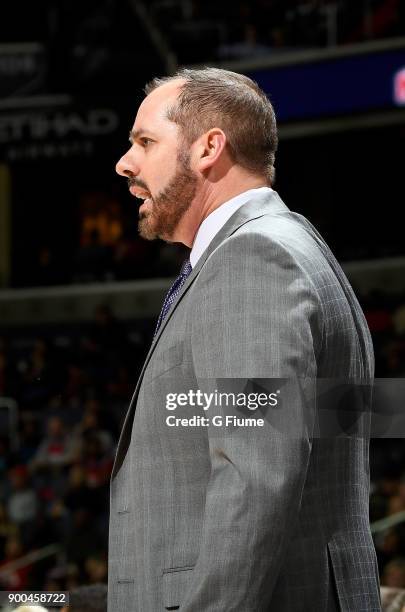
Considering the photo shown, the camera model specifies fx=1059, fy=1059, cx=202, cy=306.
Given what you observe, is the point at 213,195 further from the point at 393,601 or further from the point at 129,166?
the point at 393,601

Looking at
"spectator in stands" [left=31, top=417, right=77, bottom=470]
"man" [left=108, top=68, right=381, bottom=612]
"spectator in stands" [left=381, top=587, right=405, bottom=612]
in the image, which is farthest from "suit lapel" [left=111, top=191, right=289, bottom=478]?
"spectator in stands" [left=31, top=417, right=77, bottom=470]

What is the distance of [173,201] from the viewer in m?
1.13

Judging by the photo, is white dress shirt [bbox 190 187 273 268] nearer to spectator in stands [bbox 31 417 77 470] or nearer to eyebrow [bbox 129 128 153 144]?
eyebrow [bbox 129 128 153 144]

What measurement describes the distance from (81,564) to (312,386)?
4.27m

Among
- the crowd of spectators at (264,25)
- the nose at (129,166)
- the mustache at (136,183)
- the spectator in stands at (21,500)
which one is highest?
the crowd of spectators at (264,25)

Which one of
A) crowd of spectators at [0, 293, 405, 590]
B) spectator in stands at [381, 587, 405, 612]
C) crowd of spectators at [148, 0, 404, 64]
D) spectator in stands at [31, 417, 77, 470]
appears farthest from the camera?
crowd of spectators at [148, 0, 404, 64]

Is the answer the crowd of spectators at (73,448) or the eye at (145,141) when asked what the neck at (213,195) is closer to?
the eye at (145,141)

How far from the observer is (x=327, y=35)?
274 inches

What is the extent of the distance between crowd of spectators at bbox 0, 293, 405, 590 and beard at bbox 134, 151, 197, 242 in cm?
335

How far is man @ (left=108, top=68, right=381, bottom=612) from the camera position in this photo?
3.02 feet

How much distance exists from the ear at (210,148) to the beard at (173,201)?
0.05 ft

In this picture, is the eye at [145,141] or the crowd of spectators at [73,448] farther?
the crowd of spectators at [73,448]

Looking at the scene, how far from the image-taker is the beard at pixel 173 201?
3.67ft

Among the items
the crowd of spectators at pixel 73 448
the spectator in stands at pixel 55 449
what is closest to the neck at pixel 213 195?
the crowd of spectators at pixel 73 448
